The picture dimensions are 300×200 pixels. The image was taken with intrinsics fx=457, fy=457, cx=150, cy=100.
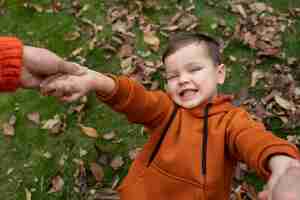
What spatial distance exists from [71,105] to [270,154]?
285 centimetres

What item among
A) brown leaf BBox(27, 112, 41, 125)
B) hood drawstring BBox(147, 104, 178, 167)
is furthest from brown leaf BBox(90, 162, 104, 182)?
hood drawstring BBox(147, 104, 178, 167)

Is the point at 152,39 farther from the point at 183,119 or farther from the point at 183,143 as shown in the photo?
the point at 183,143

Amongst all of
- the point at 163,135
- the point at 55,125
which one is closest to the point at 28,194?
the point at 55,125

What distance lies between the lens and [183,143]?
2635 millimetres

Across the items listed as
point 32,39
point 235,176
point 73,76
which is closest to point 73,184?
point 235,176

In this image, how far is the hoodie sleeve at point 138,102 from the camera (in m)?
2.62

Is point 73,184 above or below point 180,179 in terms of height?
below

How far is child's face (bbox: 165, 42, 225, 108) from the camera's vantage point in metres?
2.61

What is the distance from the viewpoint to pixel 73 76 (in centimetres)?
251

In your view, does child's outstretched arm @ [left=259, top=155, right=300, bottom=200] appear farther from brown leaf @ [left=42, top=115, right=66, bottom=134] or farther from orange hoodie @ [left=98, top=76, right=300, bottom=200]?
brown leaf @ [left=42, top=115, right=66, bottom=134]

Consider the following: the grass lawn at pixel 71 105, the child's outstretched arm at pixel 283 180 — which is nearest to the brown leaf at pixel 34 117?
the grass lawn at pixel 71 105

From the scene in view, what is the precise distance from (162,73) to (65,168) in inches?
57.2

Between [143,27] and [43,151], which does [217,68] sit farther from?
[143,27]

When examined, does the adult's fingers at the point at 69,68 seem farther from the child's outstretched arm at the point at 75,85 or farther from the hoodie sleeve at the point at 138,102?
the hoodie sleeve at the point at 138,102
